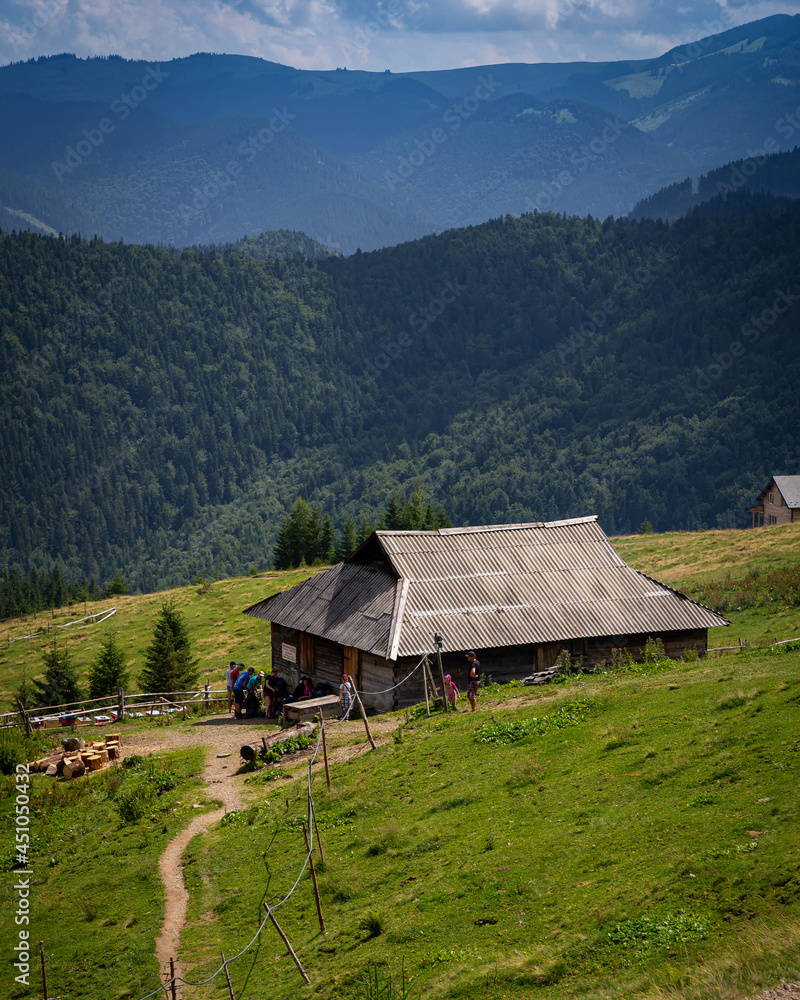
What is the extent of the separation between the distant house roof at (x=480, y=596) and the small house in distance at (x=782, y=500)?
44417mm

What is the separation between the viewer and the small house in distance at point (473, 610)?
3095cm

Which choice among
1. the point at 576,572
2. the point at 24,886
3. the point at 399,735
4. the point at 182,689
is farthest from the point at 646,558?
the point at 24,886

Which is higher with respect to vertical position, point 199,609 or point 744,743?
point 199,609

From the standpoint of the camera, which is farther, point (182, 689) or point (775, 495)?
point (775, 495)

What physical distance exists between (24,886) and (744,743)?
45.2 feet

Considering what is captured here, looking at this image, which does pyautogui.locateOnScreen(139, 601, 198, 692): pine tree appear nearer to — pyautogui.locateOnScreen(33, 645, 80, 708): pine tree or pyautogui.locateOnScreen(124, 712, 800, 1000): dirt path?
pyautogui.locateOnScreen(33, 645, 80, 708): pine tree

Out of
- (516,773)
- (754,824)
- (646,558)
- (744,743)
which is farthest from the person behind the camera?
(646,558)

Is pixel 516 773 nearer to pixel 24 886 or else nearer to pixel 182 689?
pixel 24 886

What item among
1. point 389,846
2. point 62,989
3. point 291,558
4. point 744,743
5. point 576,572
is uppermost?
point 291,558

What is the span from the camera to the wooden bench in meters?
29.2

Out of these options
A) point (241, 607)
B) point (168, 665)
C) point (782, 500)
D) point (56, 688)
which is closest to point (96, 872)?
point (168, 665)

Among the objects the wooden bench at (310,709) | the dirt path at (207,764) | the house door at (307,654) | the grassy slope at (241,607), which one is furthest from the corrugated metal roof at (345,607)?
the grassy slope at (241,607)

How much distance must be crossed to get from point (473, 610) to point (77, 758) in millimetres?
13477

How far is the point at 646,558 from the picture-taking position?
61.3 m
